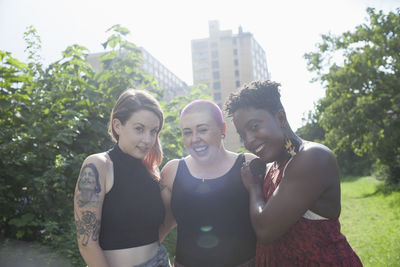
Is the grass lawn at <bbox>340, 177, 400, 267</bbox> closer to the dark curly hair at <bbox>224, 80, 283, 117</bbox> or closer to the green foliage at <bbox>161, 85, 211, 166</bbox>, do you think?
the green foliage at <bbox>161, 85, 211, 166</bbox>

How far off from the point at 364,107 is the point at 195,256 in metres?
14.7

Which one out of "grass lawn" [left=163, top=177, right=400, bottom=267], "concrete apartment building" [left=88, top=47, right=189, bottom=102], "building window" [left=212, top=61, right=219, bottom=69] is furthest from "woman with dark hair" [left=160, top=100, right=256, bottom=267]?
"building window" [left=212, top=61, right=219, bottom=69]

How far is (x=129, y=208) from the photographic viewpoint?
2.28m

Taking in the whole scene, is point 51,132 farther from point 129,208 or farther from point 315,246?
point 315,246

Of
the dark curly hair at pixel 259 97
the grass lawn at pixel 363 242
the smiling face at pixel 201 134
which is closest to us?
the dark curly hair at pixel 259 97

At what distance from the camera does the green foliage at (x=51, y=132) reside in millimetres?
4020

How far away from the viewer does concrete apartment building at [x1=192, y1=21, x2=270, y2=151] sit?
2509 inches

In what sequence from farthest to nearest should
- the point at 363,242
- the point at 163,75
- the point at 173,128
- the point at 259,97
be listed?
1. the point at 163,75
2. the point at 363,242
3. the point at 173,128
4. the point at 259,97

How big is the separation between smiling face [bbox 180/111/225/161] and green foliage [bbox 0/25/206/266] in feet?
6.87

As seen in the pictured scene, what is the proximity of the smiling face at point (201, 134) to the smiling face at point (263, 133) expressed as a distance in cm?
58

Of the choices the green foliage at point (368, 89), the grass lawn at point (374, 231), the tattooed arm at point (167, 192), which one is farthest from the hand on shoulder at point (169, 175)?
the green foliage at point (368, 89)

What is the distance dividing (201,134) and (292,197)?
110 centimetres

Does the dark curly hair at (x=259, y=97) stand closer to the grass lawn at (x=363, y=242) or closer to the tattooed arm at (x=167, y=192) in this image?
the tattooed arm at (x=167, y=192)

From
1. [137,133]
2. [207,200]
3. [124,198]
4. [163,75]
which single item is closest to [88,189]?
[124,198]
